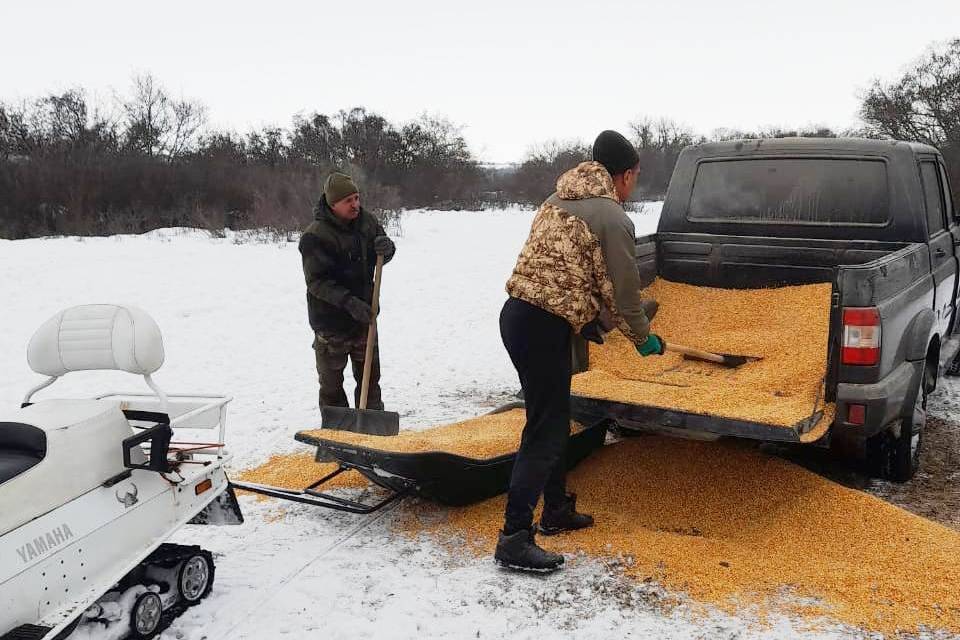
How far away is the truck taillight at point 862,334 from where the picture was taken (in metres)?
4.00

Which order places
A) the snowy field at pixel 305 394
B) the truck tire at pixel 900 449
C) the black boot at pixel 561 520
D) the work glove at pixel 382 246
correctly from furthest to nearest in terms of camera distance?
the work glove at pixel 382 246
the truck tire at pixel 900 449
the black boot at pixel 561 520
the snowy field at pixel 305 394

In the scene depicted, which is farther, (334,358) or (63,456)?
(334,358)

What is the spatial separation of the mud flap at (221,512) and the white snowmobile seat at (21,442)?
102 centimetres

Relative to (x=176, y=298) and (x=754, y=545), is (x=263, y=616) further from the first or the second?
(x=176, y=298)

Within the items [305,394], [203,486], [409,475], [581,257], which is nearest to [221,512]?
[203,486]

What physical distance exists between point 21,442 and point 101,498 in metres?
0.37

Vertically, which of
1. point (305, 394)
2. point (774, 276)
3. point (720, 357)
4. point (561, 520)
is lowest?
point (305, 394)

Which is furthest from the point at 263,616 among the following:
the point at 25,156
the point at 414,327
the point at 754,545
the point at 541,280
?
the point at 25,156

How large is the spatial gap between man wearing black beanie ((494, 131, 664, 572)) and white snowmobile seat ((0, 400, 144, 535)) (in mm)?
1764

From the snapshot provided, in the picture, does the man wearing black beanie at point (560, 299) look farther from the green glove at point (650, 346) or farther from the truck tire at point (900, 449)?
the truck tire at point (900, 449)

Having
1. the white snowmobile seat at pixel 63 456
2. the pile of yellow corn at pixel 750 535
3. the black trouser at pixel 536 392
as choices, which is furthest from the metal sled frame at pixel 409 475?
the white snowmobile seat at pixel 63 456

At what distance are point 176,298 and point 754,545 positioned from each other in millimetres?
10379

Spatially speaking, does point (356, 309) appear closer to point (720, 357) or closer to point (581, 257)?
point (581, 257)

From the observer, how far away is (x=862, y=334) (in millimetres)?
4016
